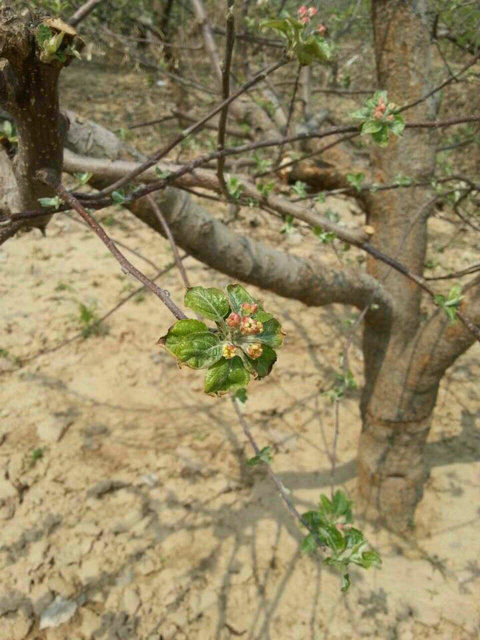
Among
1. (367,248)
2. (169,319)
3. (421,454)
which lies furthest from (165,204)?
(169,319)

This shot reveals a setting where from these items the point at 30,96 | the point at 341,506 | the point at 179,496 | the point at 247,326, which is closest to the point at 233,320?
the point at 247,326

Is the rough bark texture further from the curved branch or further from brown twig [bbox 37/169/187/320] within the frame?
the curved branch

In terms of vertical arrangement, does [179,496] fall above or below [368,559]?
below

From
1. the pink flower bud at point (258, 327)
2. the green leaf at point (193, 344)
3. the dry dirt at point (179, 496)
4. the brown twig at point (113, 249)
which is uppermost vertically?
the brown twig at point (113, 249)

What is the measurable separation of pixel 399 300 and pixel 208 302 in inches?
70.2

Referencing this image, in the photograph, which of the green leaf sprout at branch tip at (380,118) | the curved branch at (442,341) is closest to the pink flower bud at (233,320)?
the green leaf sprout at branch tip at (380,118)

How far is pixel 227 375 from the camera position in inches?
23.4

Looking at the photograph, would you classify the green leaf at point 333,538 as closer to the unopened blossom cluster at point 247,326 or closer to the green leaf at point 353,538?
the green leaf at point 353,538

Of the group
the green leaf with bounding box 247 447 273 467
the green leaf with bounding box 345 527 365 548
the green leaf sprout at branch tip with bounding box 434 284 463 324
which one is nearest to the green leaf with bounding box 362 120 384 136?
the green leaf sprout at branch tip with bounding box 434 284 463 324

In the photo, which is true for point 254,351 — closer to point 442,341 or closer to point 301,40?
point 301,40

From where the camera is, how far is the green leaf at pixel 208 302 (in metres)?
0.60

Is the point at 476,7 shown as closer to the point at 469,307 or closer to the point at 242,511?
the point at 469,307

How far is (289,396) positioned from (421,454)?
3.05ft

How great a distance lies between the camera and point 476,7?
1.86 m
